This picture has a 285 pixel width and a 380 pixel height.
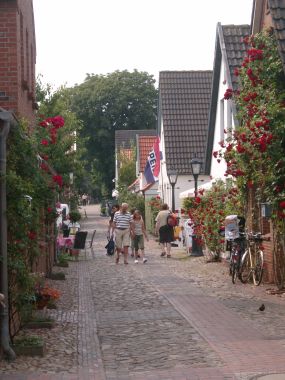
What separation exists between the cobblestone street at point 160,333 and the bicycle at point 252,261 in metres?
0.23

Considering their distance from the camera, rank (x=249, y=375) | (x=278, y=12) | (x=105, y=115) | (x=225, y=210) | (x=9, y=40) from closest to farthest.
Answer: (x=249, y=375)
(x=9, y=40)
(x=278, y=12)
(x=225, y=210)
(x=105, y=115)

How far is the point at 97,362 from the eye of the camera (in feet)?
30.3

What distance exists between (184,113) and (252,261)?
982 inches

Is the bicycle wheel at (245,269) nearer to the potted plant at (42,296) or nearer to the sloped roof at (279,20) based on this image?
the sloped roof at (279,20)

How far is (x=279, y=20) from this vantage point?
A: 52.3 feet

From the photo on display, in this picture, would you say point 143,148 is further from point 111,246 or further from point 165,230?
point 165,230

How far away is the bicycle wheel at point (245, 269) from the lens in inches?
671

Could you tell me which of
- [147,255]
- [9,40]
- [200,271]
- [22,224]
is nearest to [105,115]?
[147,255]

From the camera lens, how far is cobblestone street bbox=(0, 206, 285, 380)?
8.64 meters

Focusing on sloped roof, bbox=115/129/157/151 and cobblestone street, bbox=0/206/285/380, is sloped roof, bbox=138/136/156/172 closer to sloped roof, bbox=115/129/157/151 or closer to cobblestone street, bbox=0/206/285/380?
sloped roof, bbox=115/129/157/151

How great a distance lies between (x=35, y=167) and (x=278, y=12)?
793 cm

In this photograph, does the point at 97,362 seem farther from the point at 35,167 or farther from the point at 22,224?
the point at 35,167

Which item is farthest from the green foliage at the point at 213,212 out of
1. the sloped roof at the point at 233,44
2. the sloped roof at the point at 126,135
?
the sloped roof at the point at 126,135

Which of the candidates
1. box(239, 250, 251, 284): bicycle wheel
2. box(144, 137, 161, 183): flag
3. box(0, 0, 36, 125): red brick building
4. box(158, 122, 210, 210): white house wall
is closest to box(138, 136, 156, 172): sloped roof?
box(158, 122, 210, 210): white house wall
